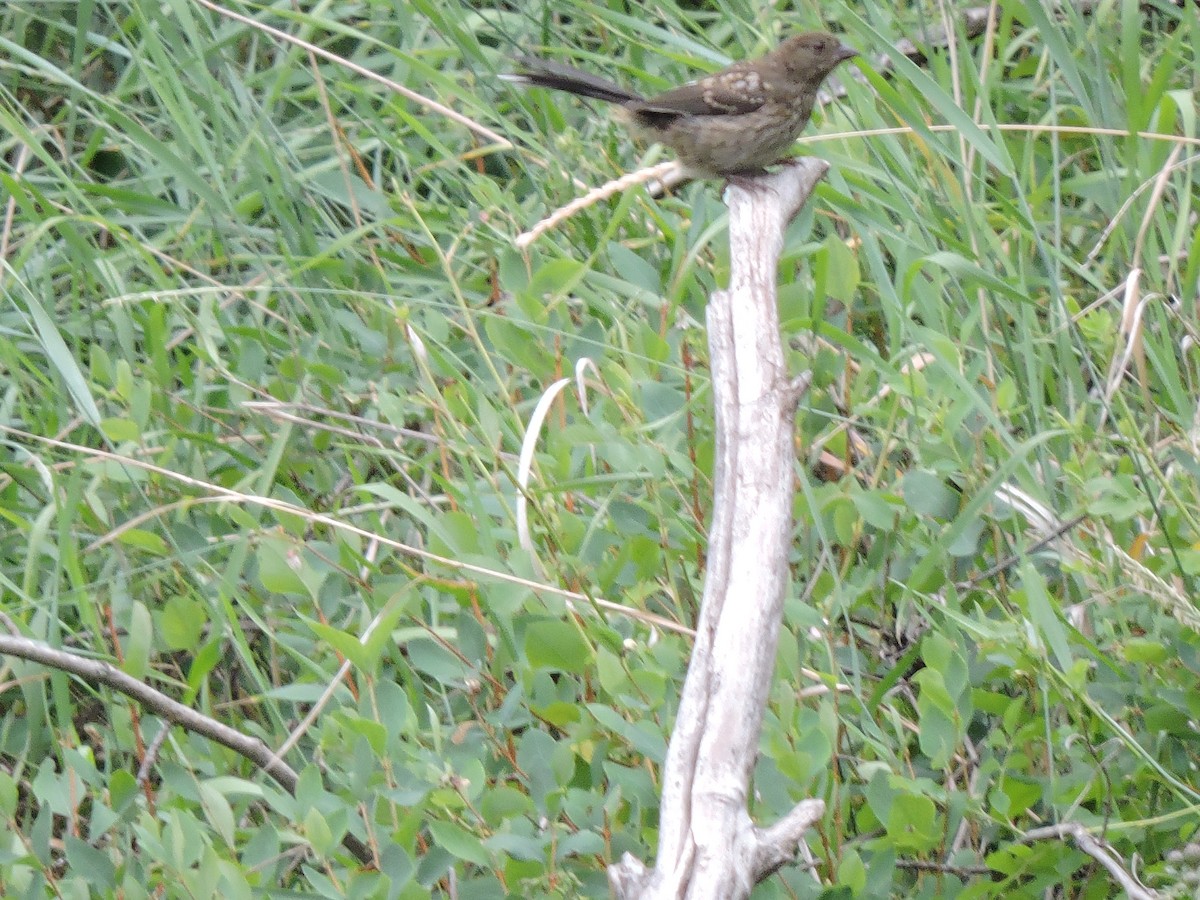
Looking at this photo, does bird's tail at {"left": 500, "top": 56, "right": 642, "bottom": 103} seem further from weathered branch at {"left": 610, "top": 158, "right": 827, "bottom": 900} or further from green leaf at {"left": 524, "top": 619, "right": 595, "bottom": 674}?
green leaf at {"left": 524, "top": 619, "right": 595, "bottom": 674}

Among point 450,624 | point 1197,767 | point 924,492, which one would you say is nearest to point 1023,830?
point 1197,767

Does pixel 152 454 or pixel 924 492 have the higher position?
pixel 924 492

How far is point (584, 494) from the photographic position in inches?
129

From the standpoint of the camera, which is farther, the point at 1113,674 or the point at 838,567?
the point at 838,567

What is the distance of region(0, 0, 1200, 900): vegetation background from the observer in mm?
2490

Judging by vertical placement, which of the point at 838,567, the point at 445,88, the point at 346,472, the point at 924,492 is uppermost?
the point at 445,88

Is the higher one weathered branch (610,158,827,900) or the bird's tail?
the bird's tail

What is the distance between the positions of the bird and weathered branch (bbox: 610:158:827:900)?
1098mm

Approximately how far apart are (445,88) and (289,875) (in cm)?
199

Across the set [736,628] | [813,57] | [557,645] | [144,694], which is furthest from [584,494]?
[813,57]

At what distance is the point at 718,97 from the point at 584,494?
3.84 ft

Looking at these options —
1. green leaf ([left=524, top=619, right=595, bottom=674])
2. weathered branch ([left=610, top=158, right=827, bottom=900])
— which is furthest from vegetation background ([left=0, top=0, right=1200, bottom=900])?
weathered branch ([left=610, top=158, right=827, bottom=900])

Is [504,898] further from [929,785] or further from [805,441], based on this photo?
[805,441]

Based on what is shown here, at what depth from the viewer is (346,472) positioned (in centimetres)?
397
